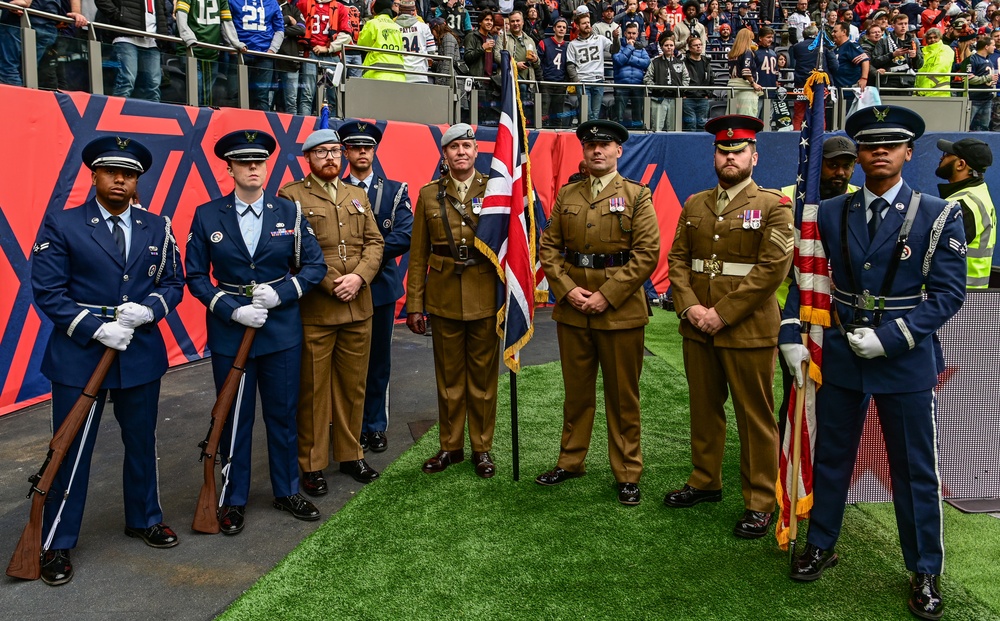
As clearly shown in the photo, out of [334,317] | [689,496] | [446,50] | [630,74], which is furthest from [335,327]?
[630,74]

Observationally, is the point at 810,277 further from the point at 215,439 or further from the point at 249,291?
the point at 215,439

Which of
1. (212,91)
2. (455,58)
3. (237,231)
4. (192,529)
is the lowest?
(192,529)

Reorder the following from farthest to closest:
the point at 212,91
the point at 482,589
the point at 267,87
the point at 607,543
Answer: the point at 267,87, the point at 212,91, the point at 607,543, the point at 482,589

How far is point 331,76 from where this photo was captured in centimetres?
934

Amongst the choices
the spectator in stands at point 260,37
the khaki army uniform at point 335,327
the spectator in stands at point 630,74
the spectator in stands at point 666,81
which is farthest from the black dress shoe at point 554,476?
the spectator in stands at point 666,81

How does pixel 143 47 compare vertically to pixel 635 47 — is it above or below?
below

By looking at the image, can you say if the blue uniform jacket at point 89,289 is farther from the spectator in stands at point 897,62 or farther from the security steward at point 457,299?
the spectator in stands at point 897,62

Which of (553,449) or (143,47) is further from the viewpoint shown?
(143,47)

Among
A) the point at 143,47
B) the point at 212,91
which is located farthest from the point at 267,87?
the point at 143,47

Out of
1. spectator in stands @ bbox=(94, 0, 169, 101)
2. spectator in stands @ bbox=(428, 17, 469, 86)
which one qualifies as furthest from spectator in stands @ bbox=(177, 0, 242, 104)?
spectator in stands @ bbox=(428, 17, 469, 86)

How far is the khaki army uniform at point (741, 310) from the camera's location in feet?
13.5

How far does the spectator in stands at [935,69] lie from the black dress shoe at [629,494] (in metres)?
11.5

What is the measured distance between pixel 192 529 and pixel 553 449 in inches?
92.3

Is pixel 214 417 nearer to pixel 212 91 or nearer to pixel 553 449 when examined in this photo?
pixel 553 449
